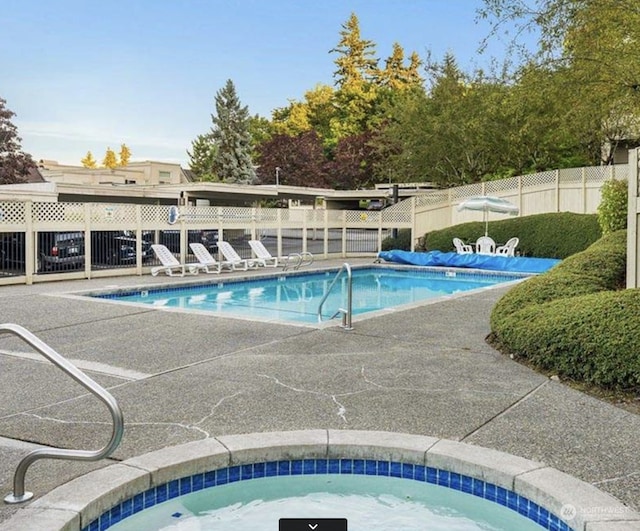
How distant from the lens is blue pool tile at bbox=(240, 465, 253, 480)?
3.60m

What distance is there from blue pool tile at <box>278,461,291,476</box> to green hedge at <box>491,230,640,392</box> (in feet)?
9.19

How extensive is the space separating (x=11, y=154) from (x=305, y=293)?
1187 inches

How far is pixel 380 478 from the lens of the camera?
3645 millimetres

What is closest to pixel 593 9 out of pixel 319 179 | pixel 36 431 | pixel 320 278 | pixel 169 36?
pixel 36 431

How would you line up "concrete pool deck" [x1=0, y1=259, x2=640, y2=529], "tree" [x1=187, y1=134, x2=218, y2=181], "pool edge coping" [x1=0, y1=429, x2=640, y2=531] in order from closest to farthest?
"pool edge coping" [x1=0, y1=429, x2=640, y2=531] < "concrete pool deck" [x1=0, y1=259, x2=640, y2=529] < "tree" [x1=187, y1=134, x2=218, y2=181]

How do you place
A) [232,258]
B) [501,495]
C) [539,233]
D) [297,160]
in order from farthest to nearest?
1. [297,160]
2. [539,233]
3. [232,258]
4. [501,495]

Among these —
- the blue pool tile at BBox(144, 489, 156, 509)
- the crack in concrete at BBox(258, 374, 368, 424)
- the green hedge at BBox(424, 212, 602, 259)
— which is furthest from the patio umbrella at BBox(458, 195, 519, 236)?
the blue pool tile at BBox(144, 489, 156, 509)

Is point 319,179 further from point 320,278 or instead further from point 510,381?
point 510,381

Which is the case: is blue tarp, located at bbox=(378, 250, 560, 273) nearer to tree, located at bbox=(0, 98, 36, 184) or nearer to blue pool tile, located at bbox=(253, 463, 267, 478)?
blue pool tile, located at bbox=(253, 463, 267, 478)

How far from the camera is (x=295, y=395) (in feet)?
16.0

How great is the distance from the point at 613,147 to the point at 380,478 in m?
24.0

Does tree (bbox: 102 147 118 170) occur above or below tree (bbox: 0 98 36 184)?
above

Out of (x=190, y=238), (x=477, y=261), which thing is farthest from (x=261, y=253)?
(x=477, y=261)

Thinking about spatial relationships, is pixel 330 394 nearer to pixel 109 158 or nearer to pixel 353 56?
pixel 353 56
